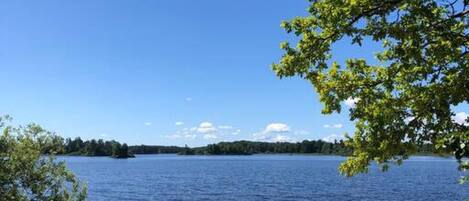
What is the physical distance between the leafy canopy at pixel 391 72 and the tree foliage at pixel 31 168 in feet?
39.3

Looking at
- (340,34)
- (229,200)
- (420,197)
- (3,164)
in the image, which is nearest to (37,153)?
(3,164)

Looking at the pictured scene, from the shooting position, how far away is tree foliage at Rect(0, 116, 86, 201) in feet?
61.1

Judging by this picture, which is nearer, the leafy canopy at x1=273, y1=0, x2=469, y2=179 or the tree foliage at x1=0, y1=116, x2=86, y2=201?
the leafy canopy at x1=273, y1=0, x2=469, y2=179

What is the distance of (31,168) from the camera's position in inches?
766

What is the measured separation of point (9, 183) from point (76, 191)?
3.31 metres

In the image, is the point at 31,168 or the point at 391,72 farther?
the point at 31,168

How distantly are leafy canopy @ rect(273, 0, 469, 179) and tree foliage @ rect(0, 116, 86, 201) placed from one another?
11967 millimetres

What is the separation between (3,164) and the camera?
18484 mm

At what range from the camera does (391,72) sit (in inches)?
423

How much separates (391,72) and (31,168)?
13757 millimetres

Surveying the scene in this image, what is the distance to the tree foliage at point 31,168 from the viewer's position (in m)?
18.6

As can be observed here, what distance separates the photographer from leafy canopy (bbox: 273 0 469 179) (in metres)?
9.09

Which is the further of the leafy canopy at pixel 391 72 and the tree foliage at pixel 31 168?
the tree foliage at pixel 31 168

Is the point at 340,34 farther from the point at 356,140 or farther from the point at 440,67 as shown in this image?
the point at 356,140
